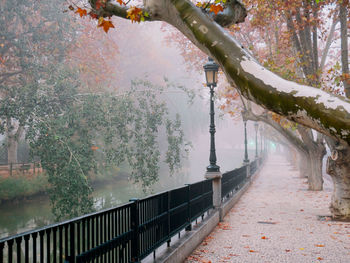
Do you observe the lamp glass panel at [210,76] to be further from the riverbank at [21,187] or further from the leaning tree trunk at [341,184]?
the riverbank at [21,187]

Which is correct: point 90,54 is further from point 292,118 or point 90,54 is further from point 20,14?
point 292,118

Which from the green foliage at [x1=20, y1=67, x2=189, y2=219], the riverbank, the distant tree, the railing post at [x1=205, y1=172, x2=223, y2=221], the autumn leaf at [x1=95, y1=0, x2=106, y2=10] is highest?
the distant tree

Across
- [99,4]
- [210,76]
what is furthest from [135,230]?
[210,76]

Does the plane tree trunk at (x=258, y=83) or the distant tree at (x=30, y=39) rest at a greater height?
the distant tree at (x=30, y=39)

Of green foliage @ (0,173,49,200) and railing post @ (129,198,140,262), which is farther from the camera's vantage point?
green foliage @ (0,173,49,200)

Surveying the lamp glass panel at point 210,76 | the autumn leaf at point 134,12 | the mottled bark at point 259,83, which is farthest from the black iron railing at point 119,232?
the lamp glass panel at point 210,76

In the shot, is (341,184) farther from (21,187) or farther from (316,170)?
(21,187)

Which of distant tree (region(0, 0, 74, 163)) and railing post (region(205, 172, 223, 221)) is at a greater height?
distant tree (region(0, 0, 74, 163))

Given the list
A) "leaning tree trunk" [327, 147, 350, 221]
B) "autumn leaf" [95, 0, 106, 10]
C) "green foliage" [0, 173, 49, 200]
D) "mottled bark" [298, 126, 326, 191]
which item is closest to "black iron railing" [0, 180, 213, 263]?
"autumn leaf" [95, 0, 106, 10]

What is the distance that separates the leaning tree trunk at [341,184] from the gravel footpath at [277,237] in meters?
0.42

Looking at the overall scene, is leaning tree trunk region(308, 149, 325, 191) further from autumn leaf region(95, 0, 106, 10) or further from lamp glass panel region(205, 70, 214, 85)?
autumn leaf region(95, 0, 106, 10)

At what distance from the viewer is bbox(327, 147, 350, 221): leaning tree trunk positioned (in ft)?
37.1

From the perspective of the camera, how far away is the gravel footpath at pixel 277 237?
7531 mm

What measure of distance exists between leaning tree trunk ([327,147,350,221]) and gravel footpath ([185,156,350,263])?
0.42m
